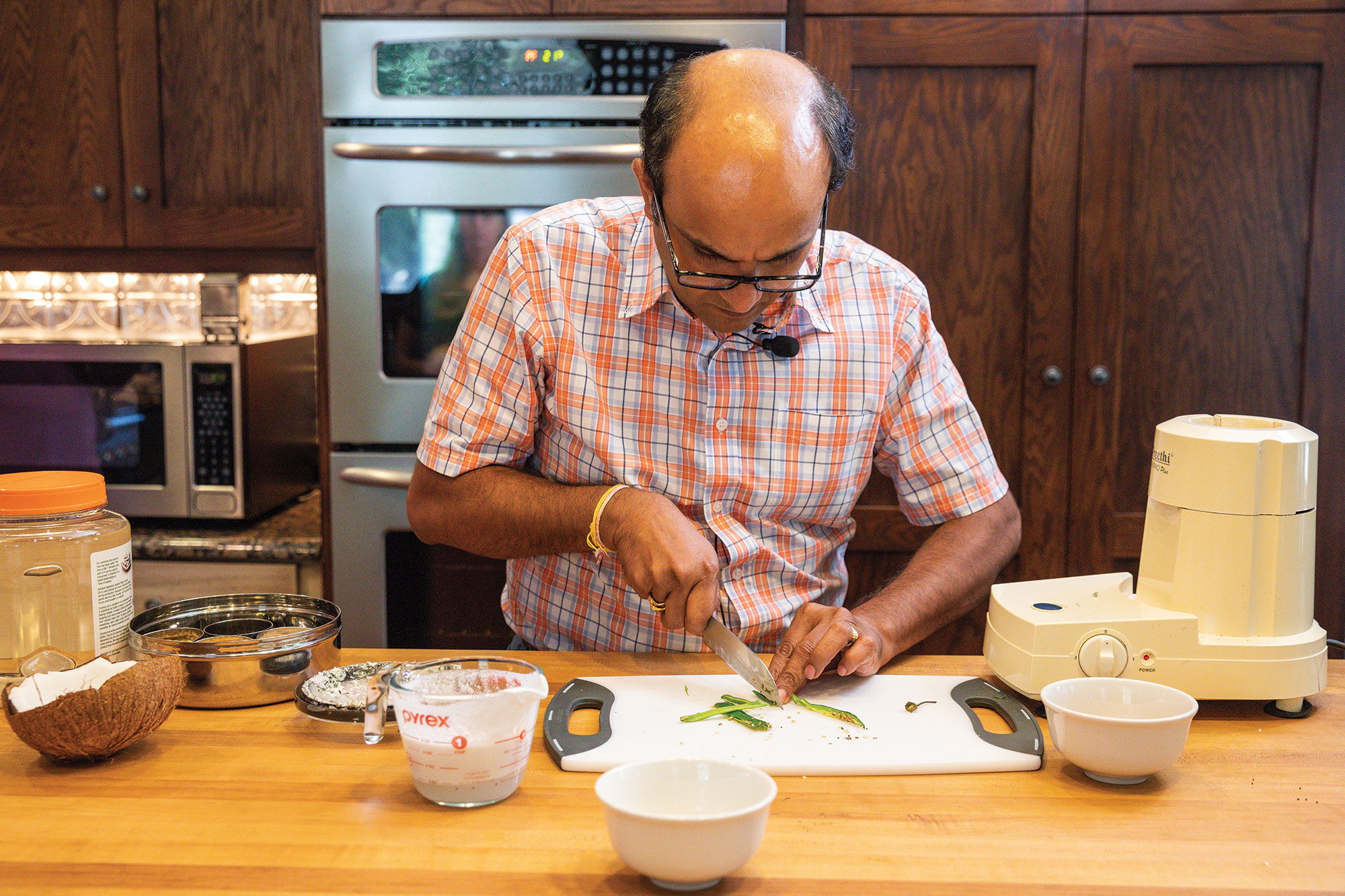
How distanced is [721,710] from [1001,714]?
0.91ft

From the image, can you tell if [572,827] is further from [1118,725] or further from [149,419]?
[149,419]

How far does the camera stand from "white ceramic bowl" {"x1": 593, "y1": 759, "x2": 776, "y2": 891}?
76cm

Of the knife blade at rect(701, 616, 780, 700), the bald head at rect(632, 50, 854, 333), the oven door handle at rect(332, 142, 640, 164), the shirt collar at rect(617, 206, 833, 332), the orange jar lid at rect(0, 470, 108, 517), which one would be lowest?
the knife blade at rect(701, 616, 780, 700)

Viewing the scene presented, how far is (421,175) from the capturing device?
2.09m

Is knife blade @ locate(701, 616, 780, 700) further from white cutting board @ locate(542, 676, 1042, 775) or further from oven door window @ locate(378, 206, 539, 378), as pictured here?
oven door window @ locate(378, 206, 539, 378)

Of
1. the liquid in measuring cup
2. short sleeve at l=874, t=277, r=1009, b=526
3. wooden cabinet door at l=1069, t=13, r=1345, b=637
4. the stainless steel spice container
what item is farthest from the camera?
wooden cabinet door at l=1069, t=13, r=1345, b=637

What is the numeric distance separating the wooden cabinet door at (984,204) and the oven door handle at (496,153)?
401 mm

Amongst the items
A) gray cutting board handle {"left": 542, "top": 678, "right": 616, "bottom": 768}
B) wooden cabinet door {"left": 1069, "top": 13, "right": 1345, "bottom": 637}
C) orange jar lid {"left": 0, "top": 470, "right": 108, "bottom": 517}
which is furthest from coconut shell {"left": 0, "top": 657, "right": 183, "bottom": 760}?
wooden cabinet door {"left": 1069, "top": 13, "right": 1345, "bottom": 637}

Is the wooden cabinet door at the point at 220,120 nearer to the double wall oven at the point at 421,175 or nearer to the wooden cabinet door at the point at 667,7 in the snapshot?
the double wall oven at the point at 421,175

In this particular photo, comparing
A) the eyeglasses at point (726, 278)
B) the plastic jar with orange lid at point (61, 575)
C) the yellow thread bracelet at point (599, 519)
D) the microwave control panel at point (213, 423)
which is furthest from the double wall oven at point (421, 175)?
the plastic jar with orange lid at point (61, 575)

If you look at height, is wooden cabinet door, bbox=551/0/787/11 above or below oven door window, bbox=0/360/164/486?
above

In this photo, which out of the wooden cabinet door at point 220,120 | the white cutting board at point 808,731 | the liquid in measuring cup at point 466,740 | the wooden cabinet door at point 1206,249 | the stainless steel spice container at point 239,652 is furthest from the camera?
the wooden cabinet door at point 220,120

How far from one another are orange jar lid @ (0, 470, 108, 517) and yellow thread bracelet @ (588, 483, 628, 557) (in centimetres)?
52

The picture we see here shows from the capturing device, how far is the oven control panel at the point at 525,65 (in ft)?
6.78
